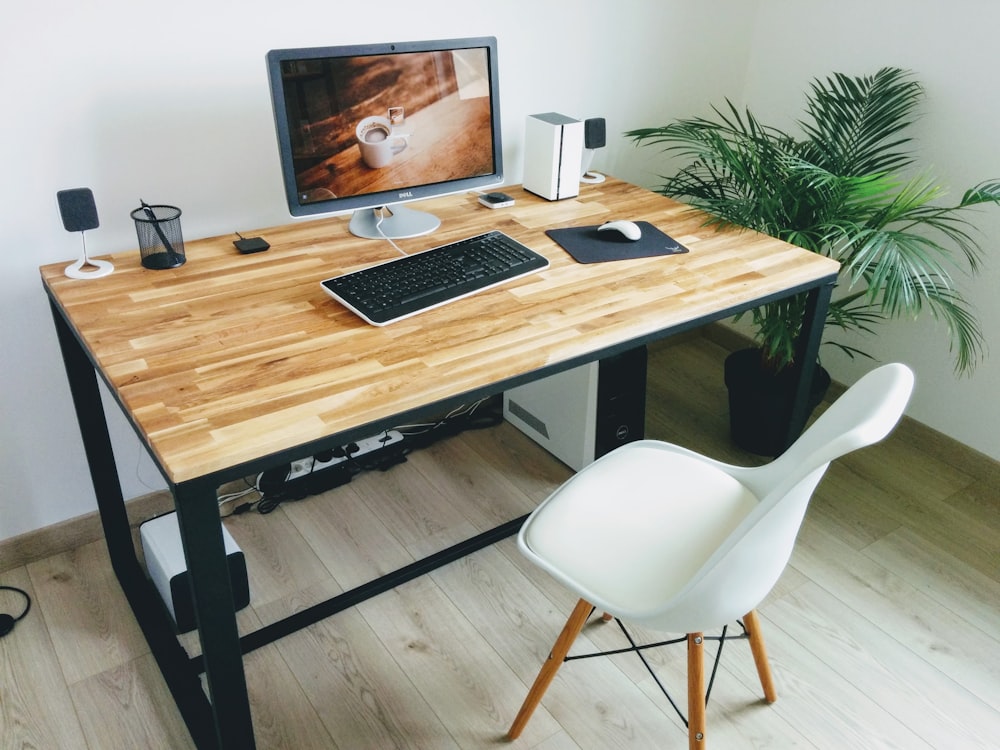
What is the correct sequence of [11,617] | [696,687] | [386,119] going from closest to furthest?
[696,687] → [386,119] → [11,617]

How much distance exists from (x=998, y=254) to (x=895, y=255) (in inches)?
24.5

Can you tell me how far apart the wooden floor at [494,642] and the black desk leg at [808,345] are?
352 mm

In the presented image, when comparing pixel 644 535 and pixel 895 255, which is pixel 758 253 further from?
pixel 644 535

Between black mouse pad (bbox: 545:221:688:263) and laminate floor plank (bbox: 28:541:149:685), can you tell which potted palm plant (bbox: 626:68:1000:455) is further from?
laminate floor plank (bbox: 28:541:149:685)

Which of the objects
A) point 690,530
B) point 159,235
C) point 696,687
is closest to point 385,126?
point 159,235

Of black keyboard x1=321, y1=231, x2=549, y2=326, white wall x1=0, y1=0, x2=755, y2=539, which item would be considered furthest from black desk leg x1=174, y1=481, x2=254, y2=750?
white wall x1=0, y1=0, x2=755, y2=539

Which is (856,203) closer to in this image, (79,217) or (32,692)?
(79,217)

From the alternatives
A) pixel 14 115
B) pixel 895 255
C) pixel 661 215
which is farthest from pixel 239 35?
pixel 895 255

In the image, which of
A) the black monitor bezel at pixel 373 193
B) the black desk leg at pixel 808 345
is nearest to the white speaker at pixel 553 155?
the black monitor bezel at pixel 373 193

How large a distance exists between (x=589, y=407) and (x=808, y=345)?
1.98 ft

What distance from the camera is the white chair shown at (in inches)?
48.4

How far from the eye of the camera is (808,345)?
2064 mm

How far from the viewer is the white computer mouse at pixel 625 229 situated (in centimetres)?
191

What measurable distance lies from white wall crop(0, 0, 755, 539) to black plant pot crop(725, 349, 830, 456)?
1.00 metres
